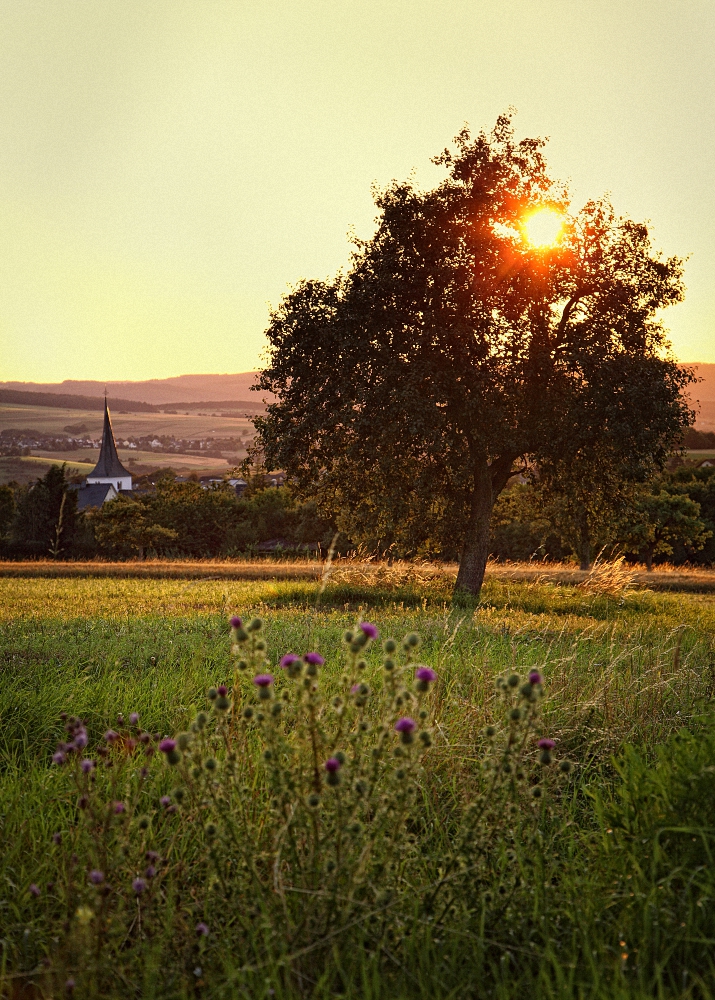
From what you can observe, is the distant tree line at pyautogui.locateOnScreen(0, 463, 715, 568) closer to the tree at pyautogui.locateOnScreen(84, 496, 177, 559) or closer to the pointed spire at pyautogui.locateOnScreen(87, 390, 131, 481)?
the tree at pyautogui.locateOnScreen(84, 496, 177, 559)

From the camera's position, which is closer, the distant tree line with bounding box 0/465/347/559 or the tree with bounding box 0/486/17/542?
the distant tree line with bounding box 0/465/347/559

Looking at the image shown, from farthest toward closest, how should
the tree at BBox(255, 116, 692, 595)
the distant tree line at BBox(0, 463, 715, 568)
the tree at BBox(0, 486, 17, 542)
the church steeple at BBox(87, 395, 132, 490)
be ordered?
the church steeple at BBox(87, 395, 132, 490) → the tree at BBox(0, 486, 17, 542) → the distant tree line at BBox(0, 463, 715, 568) → the tree at BBox(255, 116, 692, 595)

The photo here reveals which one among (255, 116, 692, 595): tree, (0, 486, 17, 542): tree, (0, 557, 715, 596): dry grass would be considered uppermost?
(255, 116, 692, 595): tree

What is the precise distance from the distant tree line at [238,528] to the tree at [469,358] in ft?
47.8

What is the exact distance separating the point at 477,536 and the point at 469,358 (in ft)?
13.7

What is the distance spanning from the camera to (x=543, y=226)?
55.7 feet

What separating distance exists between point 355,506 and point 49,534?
40805mm

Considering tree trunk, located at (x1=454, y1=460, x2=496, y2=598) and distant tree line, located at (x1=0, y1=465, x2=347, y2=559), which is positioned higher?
tree trunk, located at (x1=454, y1=460, x2=496, y2=598)

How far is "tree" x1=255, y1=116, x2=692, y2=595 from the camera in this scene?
1555 cm

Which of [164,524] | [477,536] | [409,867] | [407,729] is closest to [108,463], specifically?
[164,524]

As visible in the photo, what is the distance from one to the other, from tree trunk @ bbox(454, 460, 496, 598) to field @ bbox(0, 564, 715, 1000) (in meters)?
9.99

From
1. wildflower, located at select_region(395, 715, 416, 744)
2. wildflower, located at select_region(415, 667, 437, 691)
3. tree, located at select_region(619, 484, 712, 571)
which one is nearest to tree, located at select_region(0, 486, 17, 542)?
tree, located at select_region(619, 484, 712, 571)

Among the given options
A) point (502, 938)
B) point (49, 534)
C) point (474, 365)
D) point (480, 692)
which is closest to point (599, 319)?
point (474, 365)

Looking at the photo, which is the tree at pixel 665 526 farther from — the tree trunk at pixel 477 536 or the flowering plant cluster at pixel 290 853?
the flowering plant cluster at pixel 290 853
